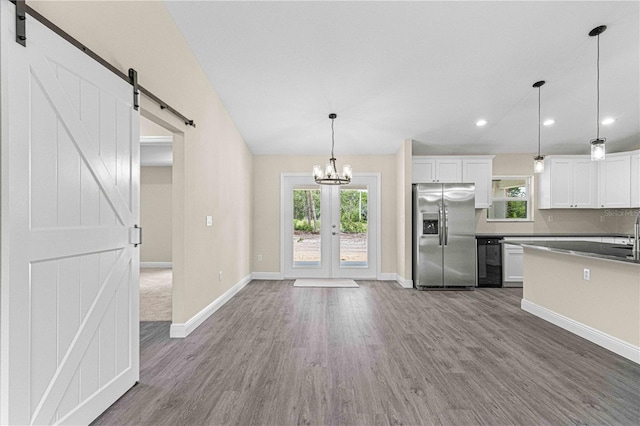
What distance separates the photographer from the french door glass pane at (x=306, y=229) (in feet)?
20.9

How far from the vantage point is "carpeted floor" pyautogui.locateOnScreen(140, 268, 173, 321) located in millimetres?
4016

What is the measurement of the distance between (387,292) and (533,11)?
404 centimetres

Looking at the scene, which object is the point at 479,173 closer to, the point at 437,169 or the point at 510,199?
the point at 437,169

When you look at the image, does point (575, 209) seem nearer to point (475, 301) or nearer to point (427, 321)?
point (475, 301)

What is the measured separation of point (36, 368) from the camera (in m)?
1.49

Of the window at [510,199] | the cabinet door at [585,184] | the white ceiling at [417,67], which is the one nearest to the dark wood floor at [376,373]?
the window at [510,199]

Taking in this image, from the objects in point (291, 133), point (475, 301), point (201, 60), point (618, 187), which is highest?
point (201, 60)

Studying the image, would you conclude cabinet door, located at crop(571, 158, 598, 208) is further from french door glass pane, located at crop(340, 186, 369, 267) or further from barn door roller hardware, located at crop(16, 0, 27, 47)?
barn door roller hardware, located at crop(16, 0, 27, 47)

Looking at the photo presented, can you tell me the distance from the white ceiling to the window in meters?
0.90

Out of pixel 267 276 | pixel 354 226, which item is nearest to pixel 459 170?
pixel 354 226

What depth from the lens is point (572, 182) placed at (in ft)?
19.3

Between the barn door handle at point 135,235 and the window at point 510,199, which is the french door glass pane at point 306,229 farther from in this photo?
the barn door handle at point 135,235

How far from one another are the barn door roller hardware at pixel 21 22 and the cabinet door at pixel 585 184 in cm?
753

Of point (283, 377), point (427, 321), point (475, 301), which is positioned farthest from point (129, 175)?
point (475, 301)
